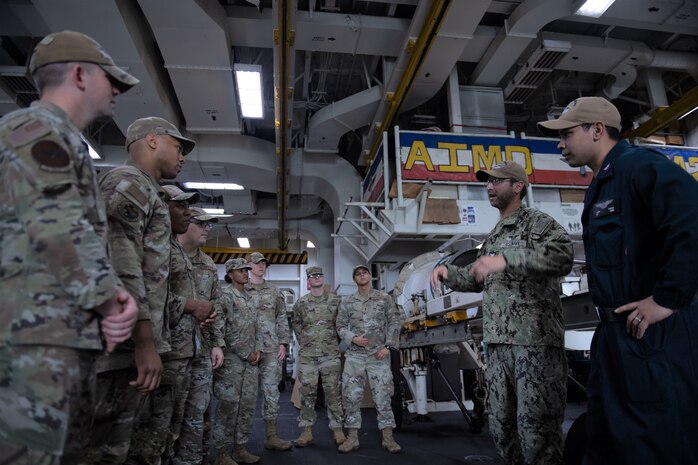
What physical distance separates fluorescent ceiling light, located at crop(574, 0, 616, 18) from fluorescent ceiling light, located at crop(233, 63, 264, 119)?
3.93 meters

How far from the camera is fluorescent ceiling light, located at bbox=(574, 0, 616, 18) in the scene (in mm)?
5027

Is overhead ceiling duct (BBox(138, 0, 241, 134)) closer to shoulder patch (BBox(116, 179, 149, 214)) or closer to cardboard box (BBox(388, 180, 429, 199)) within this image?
cardboard box (BBox(388, 180, 429, 199))

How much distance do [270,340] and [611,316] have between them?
143 inches

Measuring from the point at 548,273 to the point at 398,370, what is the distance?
4.15 meters

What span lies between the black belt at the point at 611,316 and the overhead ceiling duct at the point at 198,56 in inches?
193

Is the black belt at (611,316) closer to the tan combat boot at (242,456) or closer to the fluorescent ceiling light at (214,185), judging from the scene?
the tan combat boot at (242,456)

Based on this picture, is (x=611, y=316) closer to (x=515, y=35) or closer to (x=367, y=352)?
(x=367, y=352)

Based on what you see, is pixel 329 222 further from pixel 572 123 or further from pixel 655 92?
pixel 572 123

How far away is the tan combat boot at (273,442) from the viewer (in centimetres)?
410

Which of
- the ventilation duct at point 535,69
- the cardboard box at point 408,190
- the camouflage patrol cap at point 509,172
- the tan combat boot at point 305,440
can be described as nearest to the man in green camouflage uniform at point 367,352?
the tan combat boot at point 305,440

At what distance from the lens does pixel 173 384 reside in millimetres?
2078

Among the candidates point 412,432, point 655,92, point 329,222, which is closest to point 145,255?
point 412,432

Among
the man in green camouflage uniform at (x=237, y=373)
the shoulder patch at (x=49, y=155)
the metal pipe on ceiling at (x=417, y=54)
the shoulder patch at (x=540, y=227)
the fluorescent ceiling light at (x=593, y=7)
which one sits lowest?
the man in green camouflage uniform at (x=237, y=373)

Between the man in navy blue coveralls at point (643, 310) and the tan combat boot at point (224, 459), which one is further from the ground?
the man in navy blue coveralls at point (643, 310)
